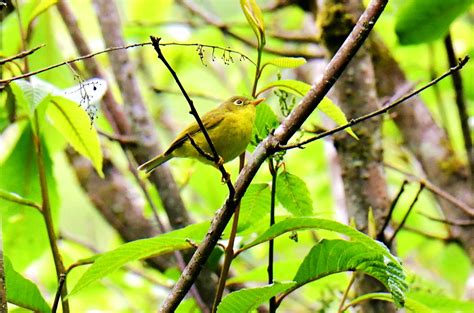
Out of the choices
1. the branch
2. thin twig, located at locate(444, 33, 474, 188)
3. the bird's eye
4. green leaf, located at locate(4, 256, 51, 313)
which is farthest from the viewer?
thin twig, located at locate(444, 33, 474, 188)

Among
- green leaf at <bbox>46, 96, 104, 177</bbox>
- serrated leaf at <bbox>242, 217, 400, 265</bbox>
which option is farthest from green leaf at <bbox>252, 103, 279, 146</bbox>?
green leaf at <bbox>46, 96, 104, 177</bbox>

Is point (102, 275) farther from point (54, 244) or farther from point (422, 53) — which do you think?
point (422, 53)

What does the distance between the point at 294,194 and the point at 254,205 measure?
8 centimetres

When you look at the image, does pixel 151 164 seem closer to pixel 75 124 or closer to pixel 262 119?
pixel 75 124

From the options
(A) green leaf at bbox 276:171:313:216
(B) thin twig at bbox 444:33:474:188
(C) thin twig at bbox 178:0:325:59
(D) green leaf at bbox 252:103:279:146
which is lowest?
(A) green leaf at bbox 276:171:313:216

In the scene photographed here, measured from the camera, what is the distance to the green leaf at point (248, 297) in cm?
111

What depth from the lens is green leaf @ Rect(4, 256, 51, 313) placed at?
4.10 feet

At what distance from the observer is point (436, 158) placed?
271 cm

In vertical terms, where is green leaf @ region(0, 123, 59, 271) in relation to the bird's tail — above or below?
below

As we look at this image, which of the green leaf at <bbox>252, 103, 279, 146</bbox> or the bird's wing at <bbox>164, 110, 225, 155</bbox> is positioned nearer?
the green leaf at <bbox>252, 103, 279, 146</bbox>

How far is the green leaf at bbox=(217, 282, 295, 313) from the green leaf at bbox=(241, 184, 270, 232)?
212 millimetres

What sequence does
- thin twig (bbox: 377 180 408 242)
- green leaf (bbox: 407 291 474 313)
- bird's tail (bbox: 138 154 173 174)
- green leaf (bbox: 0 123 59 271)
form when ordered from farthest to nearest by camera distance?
bird's tail (bbox: 138 154 173 174), green leaf (bbox: 0 123 59 271), green leaf (bbox: 407 291 474 313), thin twig (bbox: 377 180 408 242)

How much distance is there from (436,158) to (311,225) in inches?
65.9

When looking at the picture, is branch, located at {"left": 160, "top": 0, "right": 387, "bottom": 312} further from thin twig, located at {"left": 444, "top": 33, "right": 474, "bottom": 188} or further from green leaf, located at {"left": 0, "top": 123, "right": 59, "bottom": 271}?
thin twig, located at {"left": 444, "top": 33, "right": 474, "bottom": 188}
